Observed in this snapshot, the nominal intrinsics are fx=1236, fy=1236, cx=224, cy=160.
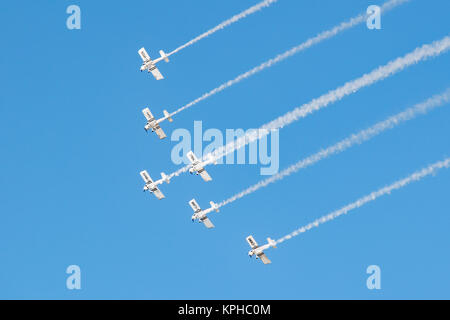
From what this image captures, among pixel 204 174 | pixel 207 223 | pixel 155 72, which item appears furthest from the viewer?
pixel 155 72

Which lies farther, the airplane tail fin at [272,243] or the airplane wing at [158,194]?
the airplane wing at [158,194]

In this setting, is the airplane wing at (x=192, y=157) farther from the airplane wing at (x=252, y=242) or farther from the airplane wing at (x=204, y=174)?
the airplane wing at (x=252, y=242)

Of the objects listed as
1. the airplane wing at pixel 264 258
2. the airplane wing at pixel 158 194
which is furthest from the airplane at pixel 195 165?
the airplane wing at pixel 264 258

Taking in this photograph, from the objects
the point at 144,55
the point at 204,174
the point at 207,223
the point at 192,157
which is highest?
the point at 144,55

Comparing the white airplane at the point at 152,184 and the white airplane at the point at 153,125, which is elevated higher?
the white airplane at the point at 153,125

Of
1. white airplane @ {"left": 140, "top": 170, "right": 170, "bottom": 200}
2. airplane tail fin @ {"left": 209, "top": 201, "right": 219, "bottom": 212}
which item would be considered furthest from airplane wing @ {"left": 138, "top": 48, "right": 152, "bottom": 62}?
airplane tail fin @ {"left": 209, "top": 201, "right": 219, "bottom": 212}

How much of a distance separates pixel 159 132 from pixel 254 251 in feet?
40.0

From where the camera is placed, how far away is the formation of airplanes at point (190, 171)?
81.6m

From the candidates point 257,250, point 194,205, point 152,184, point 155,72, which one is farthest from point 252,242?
point 155,72

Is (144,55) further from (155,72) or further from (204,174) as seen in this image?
(204,174)

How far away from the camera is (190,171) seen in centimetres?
8306

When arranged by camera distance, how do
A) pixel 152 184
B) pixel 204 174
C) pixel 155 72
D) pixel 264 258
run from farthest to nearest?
pixel 155 72 → pixel 152 184 → pixel 204 174 → pixel 264 258

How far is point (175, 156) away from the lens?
8275 centimetres
